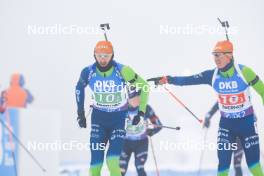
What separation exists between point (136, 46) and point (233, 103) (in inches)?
43.5

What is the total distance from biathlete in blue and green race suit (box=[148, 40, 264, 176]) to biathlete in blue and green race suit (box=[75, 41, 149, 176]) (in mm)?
651

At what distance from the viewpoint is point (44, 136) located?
5793 mm

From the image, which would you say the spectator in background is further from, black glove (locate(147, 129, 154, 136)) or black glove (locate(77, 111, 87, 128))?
black glove (locate(147, 129, 154, 136))

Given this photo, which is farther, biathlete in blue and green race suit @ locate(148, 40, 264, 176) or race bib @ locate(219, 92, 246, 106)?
race bib @ locate(219, 92, 246, 106)

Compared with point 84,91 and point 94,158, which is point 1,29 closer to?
point 84,91

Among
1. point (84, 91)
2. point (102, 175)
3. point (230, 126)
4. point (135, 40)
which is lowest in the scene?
point (102, 175)

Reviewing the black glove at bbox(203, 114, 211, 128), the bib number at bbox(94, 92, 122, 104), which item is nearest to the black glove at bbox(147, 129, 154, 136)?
the black glove at bbox(203, 114, 211, 128)

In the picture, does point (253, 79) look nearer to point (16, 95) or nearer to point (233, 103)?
point (233, 103)

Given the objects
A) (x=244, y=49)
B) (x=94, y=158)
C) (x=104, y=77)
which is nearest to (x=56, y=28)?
(x=104, y=77)

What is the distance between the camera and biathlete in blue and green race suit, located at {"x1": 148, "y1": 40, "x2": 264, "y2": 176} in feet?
17.0

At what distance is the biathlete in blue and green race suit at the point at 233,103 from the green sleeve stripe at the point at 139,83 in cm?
Result: 45

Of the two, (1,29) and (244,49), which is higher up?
(1,29)

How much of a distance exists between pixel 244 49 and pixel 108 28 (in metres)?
1.28

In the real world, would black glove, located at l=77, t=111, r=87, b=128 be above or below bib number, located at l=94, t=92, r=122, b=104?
below
